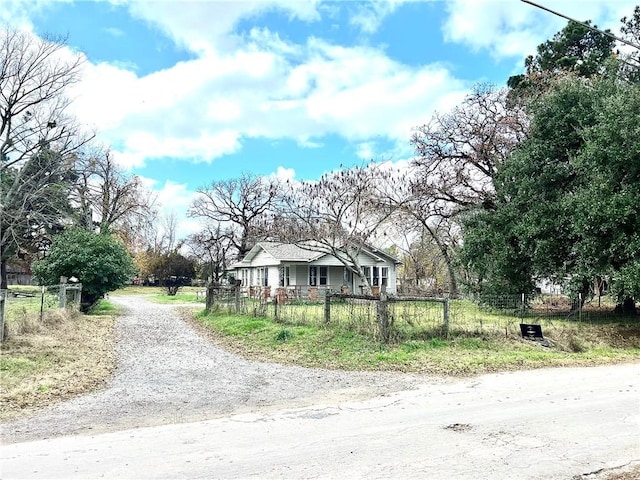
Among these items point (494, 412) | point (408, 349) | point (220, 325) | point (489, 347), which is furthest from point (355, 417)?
point (220, 325)

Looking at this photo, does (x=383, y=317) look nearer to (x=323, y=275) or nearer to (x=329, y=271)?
(x=323, y=275)

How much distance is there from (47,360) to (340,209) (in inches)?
745

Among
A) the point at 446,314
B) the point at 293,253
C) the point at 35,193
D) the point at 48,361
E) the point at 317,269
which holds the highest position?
the point at 35,193

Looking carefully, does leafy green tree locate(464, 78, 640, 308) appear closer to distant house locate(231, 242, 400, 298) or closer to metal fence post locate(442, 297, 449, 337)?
metal fence post locate(442, 297, 449, 337)

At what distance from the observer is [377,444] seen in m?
5.52

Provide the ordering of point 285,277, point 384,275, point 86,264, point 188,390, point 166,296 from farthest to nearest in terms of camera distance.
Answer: point 166,296, point 384,275, point 285,277, point 86,264, point 188,390

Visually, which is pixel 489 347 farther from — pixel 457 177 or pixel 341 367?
pixel 457 177

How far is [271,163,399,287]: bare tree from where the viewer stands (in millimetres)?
27094

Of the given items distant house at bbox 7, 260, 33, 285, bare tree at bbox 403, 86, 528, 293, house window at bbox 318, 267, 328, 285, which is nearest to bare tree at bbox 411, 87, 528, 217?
bare tree at bbox 403, 86, 528, 293

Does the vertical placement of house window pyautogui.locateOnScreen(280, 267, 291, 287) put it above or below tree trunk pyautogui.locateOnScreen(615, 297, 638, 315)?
above

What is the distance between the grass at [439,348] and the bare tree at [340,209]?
1286 cm

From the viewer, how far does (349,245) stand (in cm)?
2881

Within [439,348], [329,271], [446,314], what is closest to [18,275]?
[329,271]

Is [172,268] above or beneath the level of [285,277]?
above
